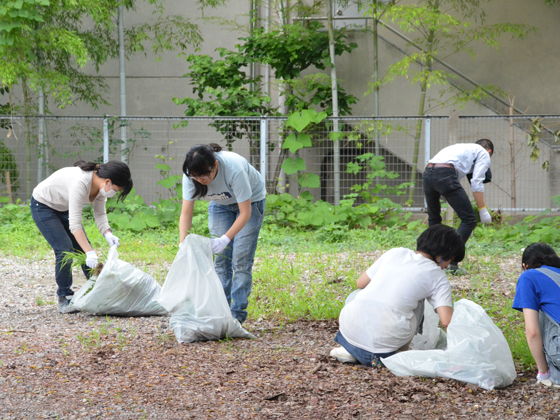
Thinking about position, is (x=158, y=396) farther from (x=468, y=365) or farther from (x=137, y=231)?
(x=137, y=231)

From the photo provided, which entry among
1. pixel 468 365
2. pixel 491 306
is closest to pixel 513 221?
pixel 491 306

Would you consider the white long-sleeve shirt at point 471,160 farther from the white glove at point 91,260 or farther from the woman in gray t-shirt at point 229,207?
the white glove at point 91,260

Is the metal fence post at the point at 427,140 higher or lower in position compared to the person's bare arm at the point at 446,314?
higher

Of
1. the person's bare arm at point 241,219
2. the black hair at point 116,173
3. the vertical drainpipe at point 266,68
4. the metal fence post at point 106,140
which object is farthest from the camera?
the vertical drainpipe at point 266,68

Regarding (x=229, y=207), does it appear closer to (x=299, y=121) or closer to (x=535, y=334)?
(x=535, y=334)

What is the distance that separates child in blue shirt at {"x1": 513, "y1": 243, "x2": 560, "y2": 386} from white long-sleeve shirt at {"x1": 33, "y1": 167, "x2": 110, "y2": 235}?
2.69 m

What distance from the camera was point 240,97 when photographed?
8.48 m

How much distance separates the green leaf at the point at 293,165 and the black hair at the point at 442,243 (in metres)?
5.38

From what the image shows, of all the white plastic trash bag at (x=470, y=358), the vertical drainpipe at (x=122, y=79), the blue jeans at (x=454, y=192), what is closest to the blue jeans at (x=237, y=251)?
the white plastic trash bag at (x=470, y=358)

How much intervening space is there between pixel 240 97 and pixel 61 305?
17.0 feet

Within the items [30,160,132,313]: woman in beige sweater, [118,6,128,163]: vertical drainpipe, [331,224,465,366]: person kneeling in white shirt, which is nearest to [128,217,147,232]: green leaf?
→ [118,6,128,163]: vertical drainpipe

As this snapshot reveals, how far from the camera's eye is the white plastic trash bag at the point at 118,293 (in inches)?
144

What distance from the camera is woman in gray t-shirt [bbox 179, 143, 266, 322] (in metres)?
2.98

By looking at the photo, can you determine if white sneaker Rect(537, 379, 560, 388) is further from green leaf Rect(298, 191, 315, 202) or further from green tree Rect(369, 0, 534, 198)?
green leaf Rect(298, 191, 315, 202)
